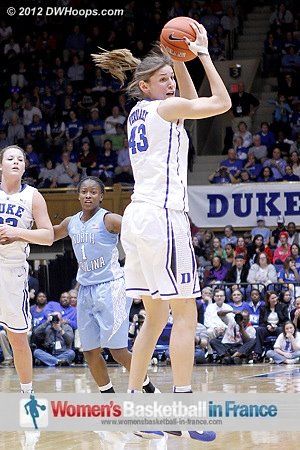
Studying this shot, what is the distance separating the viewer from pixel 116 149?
64.3ft

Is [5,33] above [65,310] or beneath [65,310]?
above

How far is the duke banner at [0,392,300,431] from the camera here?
A: 206 inches

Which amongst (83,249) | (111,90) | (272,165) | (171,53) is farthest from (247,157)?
(171,53)

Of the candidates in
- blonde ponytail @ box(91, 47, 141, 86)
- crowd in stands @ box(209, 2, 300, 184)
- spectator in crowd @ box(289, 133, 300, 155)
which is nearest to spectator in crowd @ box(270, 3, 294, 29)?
crowd in stands @ box(209, 2, 300, 184)

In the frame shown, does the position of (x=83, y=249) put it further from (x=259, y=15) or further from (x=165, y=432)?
(x=259, y=15)

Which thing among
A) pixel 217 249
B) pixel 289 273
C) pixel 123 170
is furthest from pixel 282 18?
pixel 289 273

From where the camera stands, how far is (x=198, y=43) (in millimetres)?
5457

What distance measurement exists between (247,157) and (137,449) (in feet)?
44.2

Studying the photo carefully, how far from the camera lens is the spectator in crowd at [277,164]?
17562 millimetres

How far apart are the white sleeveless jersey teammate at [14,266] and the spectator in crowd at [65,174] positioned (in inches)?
460

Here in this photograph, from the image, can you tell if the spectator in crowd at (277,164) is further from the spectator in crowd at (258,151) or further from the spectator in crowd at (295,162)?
the spectator in crowd at (258,151)

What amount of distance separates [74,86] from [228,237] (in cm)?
705

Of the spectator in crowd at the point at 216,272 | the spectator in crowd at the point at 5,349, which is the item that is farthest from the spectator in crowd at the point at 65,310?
the spectator in crowd at the point at 216,272

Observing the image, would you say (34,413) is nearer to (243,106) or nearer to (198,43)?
(198,43)
